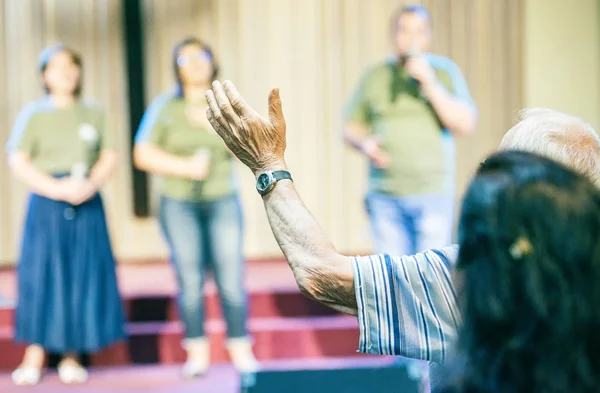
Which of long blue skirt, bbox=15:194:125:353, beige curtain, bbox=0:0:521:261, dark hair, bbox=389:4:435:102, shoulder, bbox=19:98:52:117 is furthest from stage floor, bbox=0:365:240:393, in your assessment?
beige curtain, bbox=0:0:521:261

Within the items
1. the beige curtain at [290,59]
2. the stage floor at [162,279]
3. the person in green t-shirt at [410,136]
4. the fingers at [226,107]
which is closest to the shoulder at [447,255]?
the fingers at [226,107]

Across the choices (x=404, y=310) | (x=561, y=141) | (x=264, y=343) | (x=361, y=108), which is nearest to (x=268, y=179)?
(x=404, y=310)

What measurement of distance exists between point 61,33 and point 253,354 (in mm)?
2785

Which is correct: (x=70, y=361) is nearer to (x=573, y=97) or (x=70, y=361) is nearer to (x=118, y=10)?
(x=118, y=10)

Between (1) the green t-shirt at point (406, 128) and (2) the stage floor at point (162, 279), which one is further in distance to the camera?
(2) the stage floor at point (162, 279)

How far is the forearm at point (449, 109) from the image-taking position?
10.7ft

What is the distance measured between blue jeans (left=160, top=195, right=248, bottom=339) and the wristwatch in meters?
2.27

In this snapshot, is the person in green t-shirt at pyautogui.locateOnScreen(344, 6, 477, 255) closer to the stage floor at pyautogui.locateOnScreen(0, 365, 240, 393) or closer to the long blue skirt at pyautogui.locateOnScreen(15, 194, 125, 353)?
the stage floor at pyautogui.locateOnScreen(0, 365, 240, 393)

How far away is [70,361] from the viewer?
355 cm

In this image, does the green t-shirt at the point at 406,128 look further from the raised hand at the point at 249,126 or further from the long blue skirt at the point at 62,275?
the raised hand at the point at 249,126

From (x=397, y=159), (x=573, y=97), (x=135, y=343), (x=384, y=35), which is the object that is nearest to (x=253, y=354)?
(x=135, y=343)

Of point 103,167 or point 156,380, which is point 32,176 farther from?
point 156,380

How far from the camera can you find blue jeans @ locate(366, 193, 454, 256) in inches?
127

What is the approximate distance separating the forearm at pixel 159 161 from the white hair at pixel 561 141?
225cm
